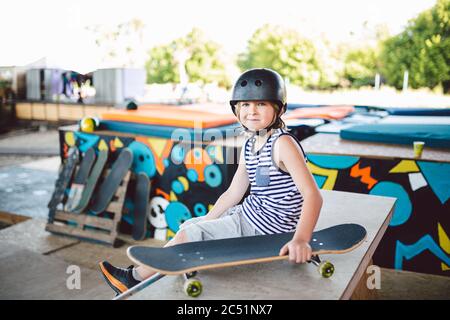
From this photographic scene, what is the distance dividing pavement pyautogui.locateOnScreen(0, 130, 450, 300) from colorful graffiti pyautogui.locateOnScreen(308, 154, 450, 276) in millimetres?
137

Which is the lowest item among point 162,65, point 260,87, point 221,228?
point 221,228

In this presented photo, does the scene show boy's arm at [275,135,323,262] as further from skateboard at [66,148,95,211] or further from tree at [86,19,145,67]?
tree at [86,19,145,67]

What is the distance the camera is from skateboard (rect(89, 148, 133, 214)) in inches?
184

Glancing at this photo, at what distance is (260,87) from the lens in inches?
75.9

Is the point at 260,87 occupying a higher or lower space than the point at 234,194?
higher

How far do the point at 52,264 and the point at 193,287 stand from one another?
9.66 ft

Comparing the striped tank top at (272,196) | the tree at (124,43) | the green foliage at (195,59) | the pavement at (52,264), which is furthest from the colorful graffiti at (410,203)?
the green foliage at (195,59)

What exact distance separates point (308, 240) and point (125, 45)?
35725mm

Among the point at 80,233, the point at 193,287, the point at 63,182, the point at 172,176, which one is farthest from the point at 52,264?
the point at 193,287

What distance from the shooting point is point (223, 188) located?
4.22 metres

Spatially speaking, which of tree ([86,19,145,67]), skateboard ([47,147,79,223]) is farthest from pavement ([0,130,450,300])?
tree ([86,19,145,67])

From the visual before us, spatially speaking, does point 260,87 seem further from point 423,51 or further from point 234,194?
point 423,51

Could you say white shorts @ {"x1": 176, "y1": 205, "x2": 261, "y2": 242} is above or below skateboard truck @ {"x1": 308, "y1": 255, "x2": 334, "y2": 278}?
above

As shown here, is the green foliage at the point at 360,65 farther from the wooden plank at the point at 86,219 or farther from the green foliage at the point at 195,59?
the wooden plank at the point at 86,219
